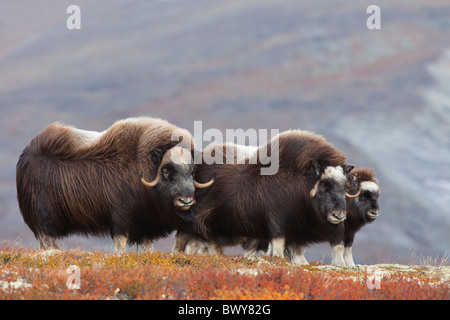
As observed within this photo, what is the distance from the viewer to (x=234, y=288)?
4184 mm

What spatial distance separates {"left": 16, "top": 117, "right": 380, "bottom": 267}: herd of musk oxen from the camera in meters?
7.02

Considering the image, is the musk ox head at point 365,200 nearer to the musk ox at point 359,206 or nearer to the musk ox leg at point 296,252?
the musk ox at point 359,206

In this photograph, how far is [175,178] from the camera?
22.7 ft

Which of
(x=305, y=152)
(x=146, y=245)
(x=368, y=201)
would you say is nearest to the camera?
(x=305, y=152)

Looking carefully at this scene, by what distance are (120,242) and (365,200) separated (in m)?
3.36

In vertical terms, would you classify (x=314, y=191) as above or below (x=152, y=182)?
below

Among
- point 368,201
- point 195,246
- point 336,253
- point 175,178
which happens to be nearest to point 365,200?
point 368,201

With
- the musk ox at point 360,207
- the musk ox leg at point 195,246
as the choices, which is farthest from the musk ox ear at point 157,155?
the musk ox at point 360,207

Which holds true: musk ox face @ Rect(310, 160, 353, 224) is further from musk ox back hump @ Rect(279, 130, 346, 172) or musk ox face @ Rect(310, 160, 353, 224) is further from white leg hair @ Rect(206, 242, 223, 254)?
white leg hair @ Rect(206, 242, 223, 254)

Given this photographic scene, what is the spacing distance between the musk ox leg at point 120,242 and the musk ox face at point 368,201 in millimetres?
3196

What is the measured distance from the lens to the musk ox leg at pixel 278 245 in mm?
7014

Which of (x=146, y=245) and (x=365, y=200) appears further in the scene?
(x=365, y=200)

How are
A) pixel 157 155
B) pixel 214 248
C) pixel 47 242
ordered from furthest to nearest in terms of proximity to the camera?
pixel 214 248 → pixel 47 242 → pixel 157 155

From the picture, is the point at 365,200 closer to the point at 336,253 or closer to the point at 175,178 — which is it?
the point at 336,253
